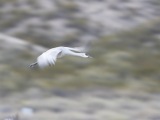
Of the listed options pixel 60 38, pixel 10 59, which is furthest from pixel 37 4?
pixel 10 59

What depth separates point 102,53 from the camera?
1101 centimetres

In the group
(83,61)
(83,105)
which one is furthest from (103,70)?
(83,105)

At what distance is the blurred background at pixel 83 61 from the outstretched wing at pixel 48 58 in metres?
2.71

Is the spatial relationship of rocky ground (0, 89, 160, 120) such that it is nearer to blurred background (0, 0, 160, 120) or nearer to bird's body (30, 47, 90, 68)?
blurred background (0, 0, 160, 120)

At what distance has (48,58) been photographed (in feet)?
17.4

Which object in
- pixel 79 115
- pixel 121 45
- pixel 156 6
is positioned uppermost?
pixel 156 6

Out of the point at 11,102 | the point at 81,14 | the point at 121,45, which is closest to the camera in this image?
the point at 11,102

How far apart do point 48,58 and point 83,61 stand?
5.34 meters

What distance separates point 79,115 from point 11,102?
1320 millimetres

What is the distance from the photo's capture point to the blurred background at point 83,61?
8.66 metres

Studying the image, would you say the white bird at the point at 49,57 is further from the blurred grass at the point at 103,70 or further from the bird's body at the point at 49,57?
the blurred grass at the point at 103,70

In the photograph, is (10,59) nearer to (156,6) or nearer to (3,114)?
(3,114)

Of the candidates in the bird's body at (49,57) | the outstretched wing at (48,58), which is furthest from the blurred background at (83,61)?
the outstretched wing at (48,58)

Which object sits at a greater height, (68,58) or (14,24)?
(14,24)
